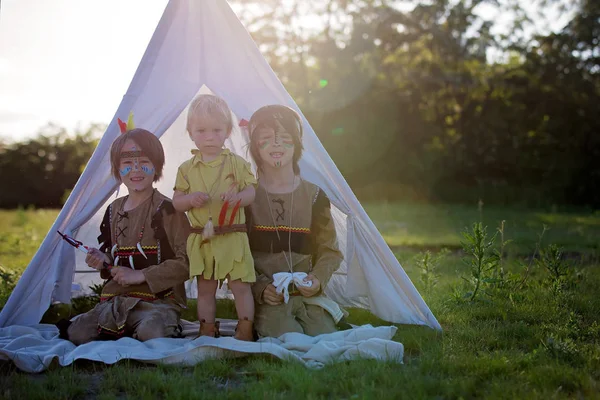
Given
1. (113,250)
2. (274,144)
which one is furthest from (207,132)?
(113,250)

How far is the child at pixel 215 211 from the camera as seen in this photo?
368cm

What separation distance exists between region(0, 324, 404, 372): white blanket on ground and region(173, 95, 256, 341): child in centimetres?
26

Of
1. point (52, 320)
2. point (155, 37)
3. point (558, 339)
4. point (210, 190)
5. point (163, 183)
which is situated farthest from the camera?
point (163, 183)

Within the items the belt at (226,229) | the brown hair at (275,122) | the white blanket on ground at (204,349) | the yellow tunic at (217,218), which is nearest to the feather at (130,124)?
the yellow tunic at (217,218)

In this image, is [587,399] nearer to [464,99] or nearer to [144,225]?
[144,225]

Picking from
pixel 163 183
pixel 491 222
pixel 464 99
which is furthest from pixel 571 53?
pixel 163 183

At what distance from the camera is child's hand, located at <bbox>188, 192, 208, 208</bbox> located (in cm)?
363

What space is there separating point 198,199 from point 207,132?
43cm

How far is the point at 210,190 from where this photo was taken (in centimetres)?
378

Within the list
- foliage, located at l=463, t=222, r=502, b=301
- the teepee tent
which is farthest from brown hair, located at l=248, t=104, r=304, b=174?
foliage, located at l=463, t=222, r=502, b=301

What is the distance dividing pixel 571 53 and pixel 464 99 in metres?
2.60

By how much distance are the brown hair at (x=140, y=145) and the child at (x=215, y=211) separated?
0.26 m

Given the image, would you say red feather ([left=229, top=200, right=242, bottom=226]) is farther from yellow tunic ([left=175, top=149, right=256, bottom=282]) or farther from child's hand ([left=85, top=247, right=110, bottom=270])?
child's hand ([left=85, top=247, right=110, bottom=270])

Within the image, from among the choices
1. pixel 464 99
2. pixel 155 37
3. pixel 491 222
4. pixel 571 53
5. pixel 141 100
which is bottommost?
pixel 491 222
